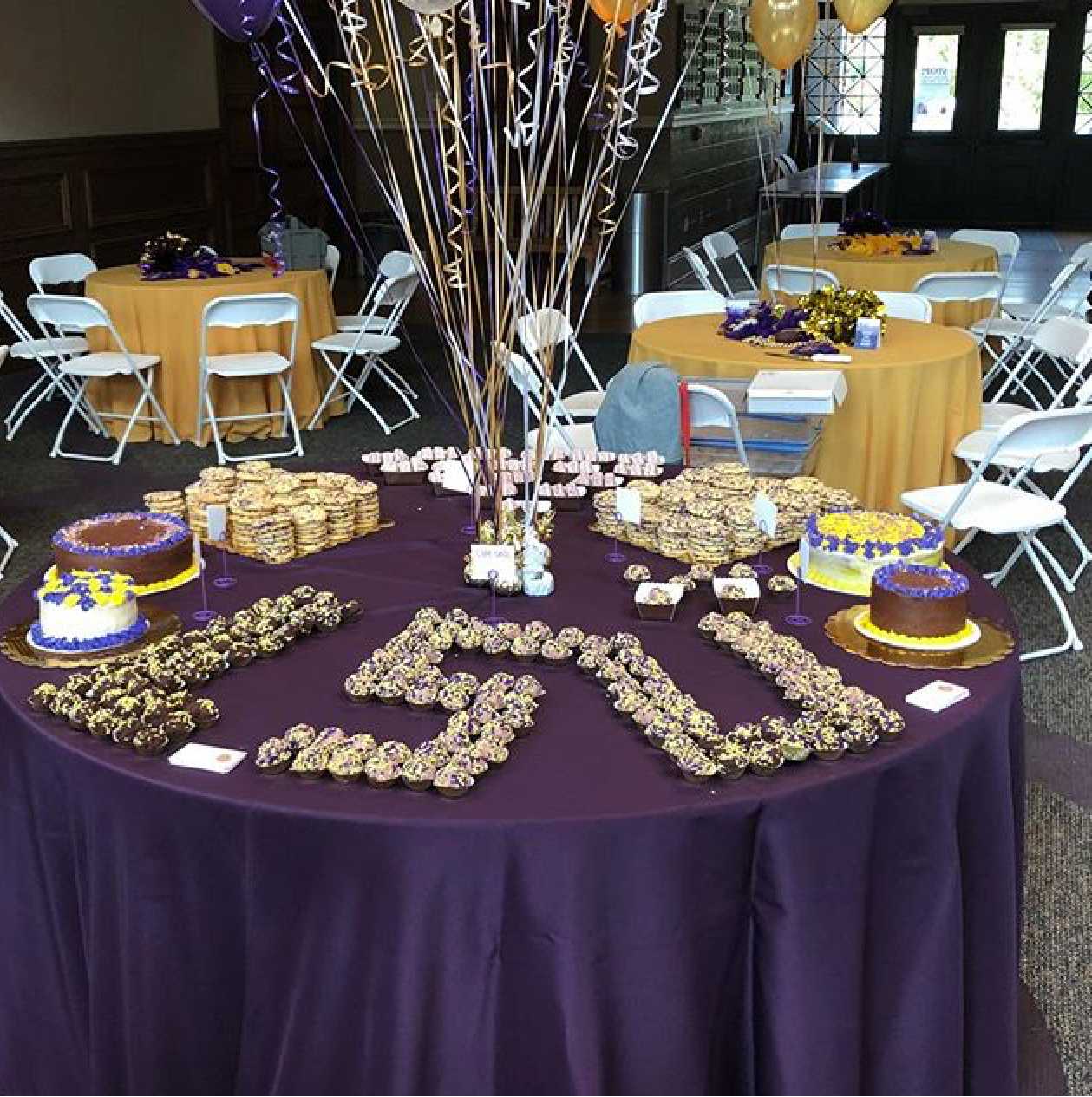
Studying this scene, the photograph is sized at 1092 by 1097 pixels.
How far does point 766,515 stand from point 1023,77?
49.8 ft

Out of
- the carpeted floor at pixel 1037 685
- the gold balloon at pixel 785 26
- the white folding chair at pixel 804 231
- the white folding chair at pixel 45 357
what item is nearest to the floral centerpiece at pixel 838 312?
the carpeted floor at pixel 1037 685

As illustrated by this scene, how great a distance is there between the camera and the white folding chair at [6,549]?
4.75m

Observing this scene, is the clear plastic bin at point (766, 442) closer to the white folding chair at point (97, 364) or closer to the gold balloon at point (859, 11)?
the gold balloon at point (859, 11)

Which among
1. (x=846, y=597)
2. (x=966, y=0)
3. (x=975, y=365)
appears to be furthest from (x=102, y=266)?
(x=966, y=0)

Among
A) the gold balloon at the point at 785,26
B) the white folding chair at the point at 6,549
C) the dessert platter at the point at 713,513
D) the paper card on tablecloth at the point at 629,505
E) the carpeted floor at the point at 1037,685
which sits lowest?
the carpeted floor at the point at 1037,685

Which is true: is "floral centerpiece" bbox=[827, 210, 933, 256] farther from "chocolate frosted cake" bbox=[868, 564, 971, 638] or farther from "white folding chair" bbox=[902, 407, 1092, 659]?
"chocolate frosted cake" bbox=[868, 564, 971, 638]

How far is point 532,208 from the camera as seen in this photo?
5.98 feet

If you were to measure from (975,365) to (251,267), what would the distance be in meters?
4.06

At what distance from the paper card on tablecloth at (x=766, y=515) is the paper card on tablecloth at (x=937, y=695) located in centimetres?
52

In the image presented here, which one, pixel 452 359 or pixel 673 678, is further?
pixel 452 359

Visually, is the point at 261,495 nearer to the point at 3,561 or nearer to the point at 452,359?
the point at 452,359

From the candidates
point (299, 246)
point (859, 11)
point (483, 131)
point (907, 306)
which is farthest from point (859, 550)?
point (299, 246)

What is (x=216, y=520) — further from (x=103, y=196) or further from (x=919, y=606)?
(x=103, y=196)

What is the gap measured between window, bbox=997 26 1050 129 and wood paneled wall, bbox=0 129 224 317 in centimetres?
979
